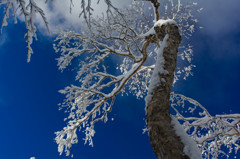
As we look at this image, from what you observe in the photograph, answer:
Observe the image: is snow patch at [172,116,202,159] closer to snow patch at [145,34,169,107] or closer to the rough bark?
the rough bark

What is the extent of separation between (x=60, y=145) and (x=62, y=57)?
127 inches

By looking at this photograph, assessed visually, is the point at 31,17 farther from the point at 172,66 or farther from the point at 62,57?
the point at 62,57

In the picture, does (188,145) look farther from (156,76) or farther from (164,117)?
(156,76)

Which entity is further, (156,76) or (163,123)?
(156,76)

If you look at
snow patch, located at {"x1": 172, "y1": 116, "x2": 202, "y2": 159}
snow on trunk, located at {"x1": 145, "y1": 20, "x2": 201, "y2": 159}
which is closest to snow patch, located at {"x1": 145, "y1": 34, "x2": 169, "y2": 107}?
snow on trunk, located at {"x1": 145, "y1": 20, "x2": 201, "y2": 159}

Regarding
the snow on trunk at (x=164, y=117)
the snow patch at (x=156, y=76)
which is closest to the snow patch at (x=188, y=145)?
the snow on trunk at (x=164, y=117)

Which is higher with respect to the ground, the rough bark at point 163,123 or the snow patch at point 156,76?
the snow patch at point 156,76

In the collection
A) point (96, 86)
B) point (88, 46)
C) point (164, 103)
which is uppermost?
point (88, 46)

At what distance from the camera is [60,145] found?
16.5 feet

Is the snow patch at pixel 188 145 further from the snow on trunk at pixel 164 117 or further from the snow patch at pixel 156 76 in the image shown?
the snow patch at pixel 156 76

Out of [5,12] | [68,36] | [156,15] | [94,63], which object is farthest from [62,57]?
[5,12]

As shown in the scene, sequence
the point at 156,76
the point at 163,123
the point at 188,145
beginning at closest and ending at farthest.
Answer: the point at 188,145 → the point at 163,123 → the point at 156,76

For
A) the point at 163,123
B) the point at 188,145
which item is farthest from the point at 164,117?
the point at 188,145

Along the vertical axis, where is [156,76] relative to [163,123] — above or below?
above
